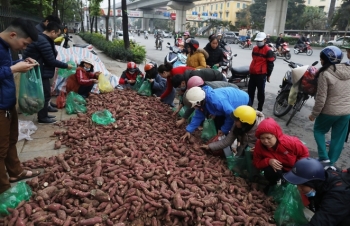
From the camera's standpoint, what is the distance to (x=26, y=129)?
4.49 m

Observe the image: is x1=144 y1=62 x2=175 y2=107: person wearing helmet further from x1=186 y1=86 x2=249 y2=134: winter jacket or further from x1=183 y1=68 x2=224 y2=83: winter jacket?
x1=186 y1=86 x2=249 y2=134: winter jacket

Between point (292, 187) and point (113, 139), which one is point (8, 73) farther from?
point (292, 187)

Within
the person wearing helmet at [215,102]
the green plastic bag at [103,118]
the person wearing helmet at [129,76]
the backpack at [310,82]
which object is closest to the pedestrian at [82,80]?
the person wearing helmet at [129,76]

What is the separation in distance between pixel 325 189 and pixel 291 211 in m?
0.50

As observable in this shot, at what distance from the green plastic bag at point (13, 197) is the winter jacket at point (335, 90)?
3612mm

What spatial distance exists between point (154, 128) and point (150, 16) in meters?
76.8

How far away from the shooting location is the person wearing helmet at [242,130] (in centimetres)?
309

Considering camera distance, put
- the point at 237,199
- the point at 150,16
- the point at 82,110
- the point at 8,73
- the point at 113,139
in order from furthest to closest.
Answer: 1. the point at 150,16
2. the point at 82,110
3. the point at 113,139
4. the point at 237,199
5. the point at 8,73

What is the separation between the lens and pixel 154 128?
4.39 m

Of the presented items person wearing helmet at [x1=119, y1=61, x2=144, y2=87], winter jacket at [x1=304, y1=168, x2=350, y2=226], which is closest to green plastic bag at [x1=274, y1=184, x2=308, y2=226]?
winter jacket at [x1=304, y1=168, x2=350, y2=226]

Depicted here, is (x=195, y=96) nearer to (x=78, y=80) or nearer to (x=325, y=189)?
(x=325, y=189)

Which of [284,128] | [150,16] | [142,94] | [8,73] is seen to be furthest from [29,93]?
[150,16]

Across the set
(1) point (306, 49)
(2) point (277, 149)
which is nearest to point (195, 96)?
(2) point (277, 149)

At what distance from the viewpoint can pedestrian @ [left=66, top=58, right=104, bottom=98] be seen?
18.9 ft
